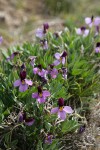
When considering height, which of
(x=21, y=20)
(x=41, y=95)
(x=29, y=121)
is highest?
(x=21, y=20)

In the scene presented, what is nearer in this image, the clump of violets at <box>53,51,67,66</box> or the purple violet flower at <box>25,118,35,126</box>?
the purple violet flower at <box>25,118,35,126</box>

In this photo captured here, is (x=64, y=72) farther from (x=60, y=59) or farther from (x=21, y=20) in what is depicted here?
(x=21, y=20)

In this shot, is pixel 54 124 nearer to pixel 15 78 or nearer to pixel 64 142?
pixel 64 142

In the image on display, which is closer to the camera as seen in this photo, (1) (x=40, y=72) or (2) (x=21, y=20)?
(1) (x=40, y=72)

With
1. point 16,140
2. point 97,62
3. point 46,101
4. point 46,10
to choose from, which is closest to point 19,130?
point 16,140

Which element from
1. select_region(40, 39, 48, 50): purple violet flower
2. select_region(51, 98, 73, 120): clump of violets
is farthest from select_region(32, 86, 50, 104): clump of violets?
select_region(40, 39, 48, 50): purple violet flower

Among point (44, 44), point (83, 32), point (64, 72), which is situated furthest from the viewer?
point (83, 32)

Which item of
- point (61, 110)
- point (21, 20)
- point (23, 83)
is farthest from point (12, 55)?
point (21, 20)

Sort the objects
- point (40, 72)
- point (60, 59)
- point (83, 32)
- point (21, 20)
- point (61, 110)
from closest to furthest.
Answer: point (61, 110), point (40, 72), point (60, 59), point (83, 32), point (21, 20)

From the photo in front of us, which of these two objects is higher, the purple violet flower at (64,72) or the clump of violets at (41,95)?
the purple violet flower at (64,72)

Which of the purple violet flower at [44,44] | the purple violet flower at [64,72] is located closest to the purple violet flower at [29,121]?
the purple violet flower at [64,72]

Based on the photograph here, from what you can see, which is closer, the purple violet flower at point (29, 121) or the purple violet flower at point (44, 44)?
the purple violet flower at point (29, 121)

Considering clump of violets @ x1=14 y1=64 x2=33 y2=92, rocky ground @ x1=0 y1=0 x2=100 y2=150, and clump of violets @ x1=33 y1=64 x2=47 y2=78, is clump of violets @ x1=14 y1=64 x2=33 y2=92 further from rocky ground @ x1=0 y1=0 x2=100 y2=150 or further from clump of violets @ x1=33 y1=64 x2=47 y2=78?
rocky ground @ x1=0 y1=0 x2=100 y2=150

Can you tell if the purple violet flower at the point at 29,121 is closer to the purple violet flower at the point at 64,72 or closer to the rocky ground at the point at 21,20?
the purple violet flower at the point at 64,72
